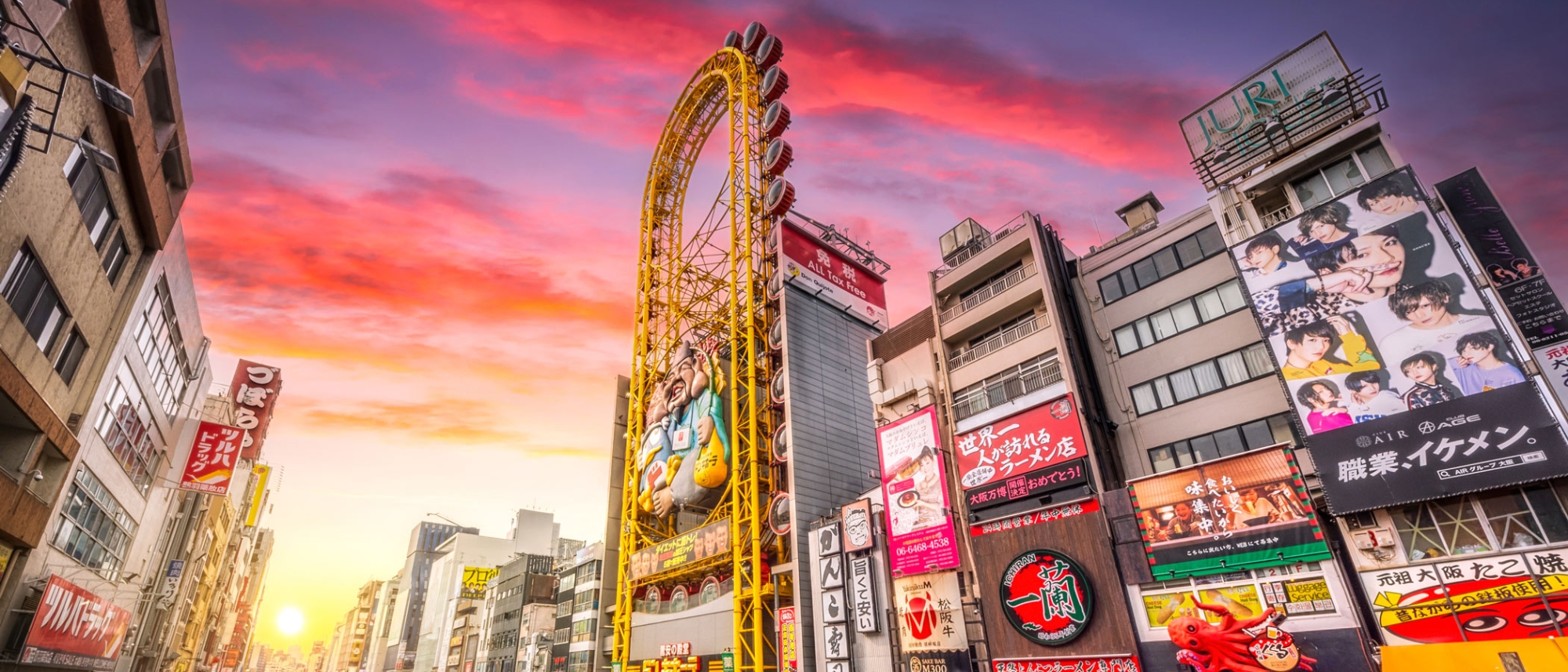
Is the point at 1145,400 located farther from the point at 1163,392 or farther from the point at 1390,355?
the point at 1390,355

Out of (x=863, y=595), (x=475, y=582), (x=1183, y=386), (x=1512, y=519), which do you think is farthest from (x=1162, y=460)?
(x=475, y=582)

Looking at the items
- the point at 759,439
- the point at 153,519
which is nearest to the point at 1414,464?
the point at 759,439

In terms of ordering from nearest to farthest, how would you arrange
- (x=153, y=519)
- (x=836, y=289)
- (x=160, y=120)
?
(x=160, y=120)
(x=153, y=519)
(x=836, y=289)

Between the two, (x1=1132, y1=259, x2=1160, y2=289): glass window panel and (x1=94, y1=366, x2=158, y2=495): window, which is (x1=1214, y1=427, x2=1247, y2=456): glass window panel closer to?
(x1=1132, y1=259, x2=1160, y2=289): glass window panel

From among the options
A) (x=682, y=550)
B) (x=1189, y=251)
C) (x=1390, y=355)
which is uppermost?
(x=1189, y=251)

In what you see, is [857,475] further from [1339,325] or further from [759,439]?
[1339,325]

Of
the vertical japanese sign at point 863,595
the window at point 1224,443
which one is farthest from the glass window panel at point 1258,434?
the vertical japanese sign at point 863,595

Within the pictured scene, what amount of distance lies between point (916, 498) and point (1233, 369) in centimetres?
1364

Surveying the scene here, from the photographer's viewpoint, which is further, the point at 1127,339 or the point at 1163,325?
the point at 1127,339

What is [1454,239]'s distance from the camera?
22297 mm

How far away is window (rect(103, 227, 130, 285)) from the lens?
87.7 ft

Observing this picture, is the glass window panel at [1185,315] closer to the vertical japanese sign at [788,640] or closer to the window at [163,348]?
the vertical japanese sign at [788,640]

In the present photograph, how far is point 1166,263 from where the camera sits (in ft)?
100

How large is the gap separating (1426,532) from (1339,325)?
6.79 meters
